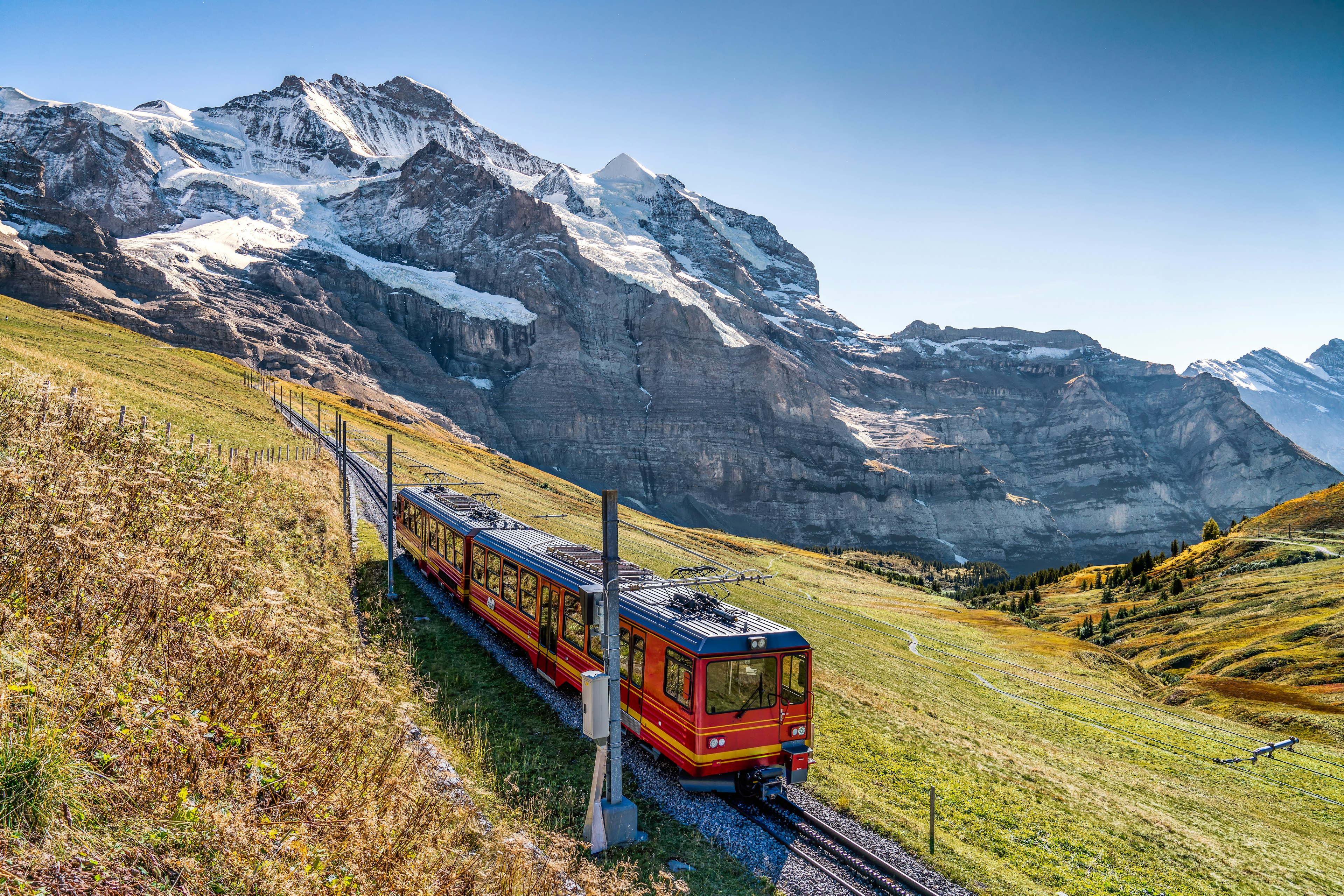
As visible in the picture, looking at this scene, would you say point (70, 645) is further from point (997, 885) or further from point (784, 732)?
point (997, 885)

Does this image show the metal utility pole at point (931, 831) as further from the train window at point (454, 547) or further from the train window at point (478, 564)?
the train window at point (454, 547)

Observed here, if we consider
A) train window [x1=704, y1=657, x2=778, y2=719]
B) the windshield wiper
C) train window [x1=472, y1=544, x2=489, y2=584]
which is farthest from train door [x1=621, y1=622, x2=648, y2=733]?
train window [x1=472, y1=544, x2=489, y2=584]

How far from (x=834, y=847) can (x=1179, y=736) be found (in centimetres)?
2215

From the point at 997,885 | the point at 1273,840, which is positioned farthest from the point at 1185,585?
the point at 997,885

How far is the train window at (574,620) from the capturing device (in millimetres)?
15531

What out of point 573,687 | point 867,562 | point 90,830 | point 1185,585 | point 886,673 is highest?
point 90,830

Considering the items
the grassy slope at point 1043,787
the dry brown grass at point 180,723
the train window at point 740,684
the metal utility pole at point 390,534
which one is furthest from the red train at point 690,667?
the metal utility pole at point 390,534

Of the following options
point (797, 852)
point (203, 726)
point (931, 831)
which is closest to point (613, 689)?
point (797, 852)

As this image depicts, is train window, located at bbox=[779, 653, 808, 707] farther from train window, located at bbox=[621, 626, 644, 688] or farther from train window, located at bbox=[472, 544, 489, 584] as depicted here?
train window, located at bbox=[472, 544, 489, 584]

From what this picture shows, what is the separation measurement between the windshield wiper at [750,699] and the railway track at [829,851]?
183 cm

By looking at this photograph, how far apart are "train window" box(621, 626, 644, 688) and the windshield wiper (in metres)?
2.26

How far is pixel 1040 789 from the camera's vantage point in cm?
1717

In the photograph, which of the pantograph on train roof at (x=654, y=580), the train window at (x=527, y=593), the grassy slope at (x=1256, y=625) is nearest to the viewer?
the pantograph on train roof at (x=654, y=580)

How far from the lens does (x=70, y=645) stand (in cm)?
682
